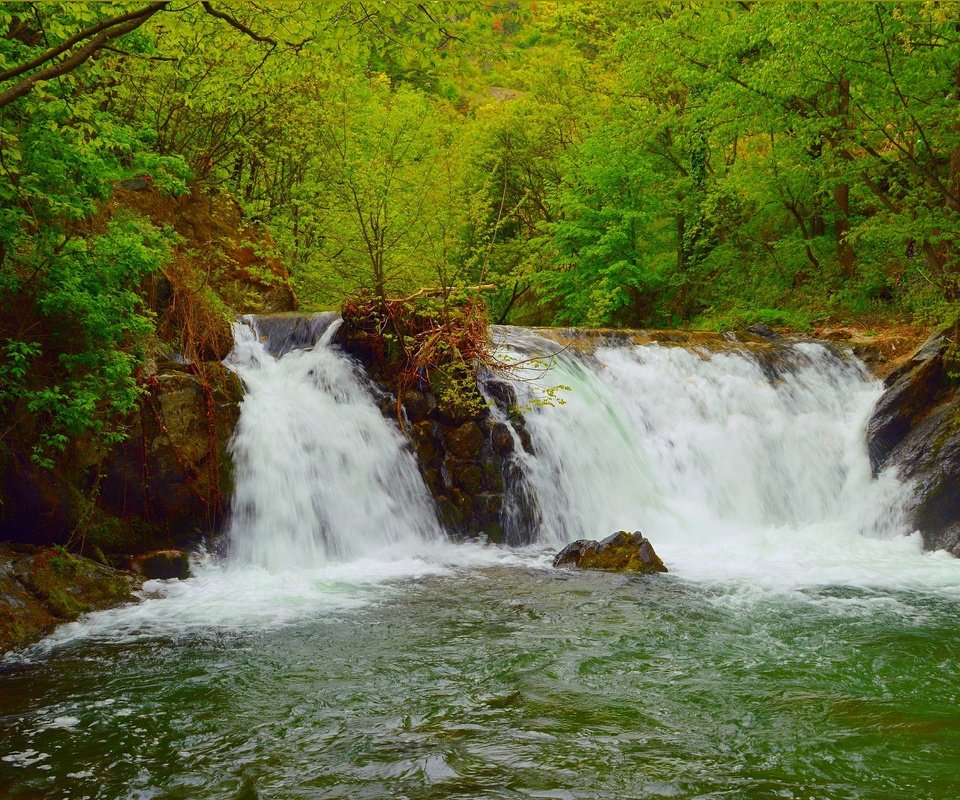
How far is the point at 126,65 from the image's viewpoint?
1092 cm

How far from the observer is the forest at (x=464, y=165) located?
21.1 ft

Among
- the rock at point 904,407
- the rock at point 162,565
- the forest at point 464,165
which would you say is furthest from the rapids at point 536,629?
the forest at point 464,165

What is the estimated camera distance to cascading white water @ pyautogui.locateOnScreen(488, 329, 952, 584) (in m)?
9.89

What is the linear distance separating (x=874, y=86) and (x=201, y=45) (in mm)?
11066

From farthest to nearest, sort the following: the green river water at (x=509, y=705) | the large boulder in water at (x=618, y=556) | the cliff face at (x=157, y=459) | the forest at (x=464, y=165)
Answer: the large boulder in water at (x=618, y=556) < the cliff face at (x=157, y=459) < the forest at (x=464, y=165) < the green river water at (x=509, y=705)

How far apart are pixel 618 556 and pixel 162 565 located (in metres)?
4.87

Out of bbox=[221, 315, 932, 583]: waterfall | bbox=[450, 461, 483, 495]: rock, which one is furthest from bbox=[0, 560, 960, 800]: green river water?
bbox=[450, 461, 483, 495]: rock

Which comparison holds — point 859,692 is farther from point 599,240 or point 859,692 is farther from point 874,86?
point 599,240

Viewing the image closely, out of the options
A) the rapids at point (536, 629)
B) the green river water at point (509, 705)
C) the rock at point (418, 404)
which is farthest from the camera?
the rock at point (418, 404)

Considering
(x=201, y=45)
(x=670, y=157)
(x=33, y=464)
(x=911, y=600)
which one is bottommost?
(x=911, y=600)

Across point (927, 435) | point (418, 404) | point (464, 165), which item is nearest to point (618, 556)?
point (418, 404)

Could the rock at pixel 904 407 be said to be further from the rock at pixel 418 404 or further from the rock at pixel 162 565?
the rock at pixel 162 565

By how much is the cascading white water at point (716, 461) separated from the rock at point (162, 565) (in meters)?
4.44

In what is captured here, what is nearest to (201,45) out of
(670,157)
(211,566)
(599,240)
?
(211,566)
